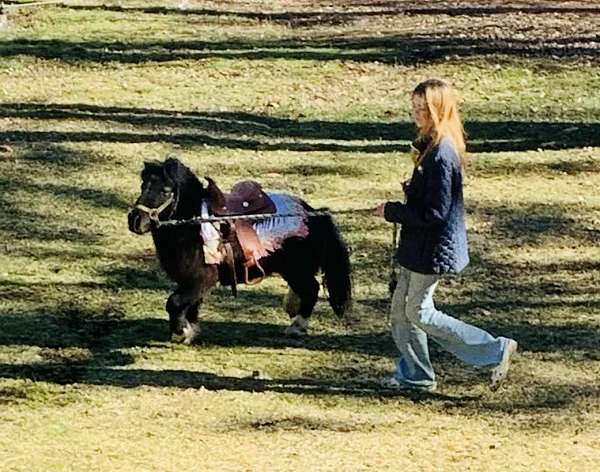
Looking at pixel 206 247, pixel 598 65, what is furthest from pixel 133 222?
pixel 598 65

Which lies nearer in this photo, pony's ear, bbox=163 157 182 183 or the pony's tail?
pony's ear, bbox=163 157 182 183

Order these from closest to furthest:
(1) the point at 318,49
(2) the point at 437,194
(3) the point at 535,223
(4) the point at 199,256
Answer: (2) the point at 437,194 < (4) the point at 199,256 < (3) the point at 535,223 < (1) the point at 318,49

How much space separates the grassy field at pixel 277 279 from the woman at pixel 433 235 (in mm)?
329

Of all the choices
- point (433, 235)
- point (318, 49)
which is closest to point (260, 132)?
point (318, 49)

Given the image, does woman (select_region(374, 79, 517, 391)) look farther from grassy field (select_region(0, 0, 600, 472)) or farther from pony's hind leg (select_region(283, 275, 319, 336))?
pony's hind leg (select_region(283, 275, 319, 336))

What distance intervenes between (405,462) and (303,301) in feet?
7.13

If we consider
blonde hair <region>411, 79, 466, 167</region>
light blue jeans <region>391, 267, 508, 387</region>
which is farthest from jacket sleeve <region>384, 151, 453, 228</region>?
light blue jeans <region>391, 267, 508, 387</region>

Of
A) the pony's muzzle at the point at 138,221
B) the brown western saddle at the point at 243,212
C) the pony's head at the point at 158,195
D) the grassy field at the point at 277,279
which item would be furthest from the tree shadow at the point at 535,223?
the pony's muzzle at the point at 138,221

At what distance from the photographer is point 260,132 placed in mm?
16203

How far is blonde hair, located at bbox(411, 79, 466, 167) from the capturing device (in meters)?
7.41

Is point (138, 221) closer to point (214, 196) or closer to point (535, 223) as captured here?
point (214, 196)

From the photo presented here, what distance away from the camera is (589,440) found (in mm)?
7324

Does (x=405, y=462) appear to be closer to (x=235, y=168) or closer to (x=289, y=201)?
(x=289, y=201)

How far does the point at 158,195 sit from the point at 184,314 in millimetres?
920
